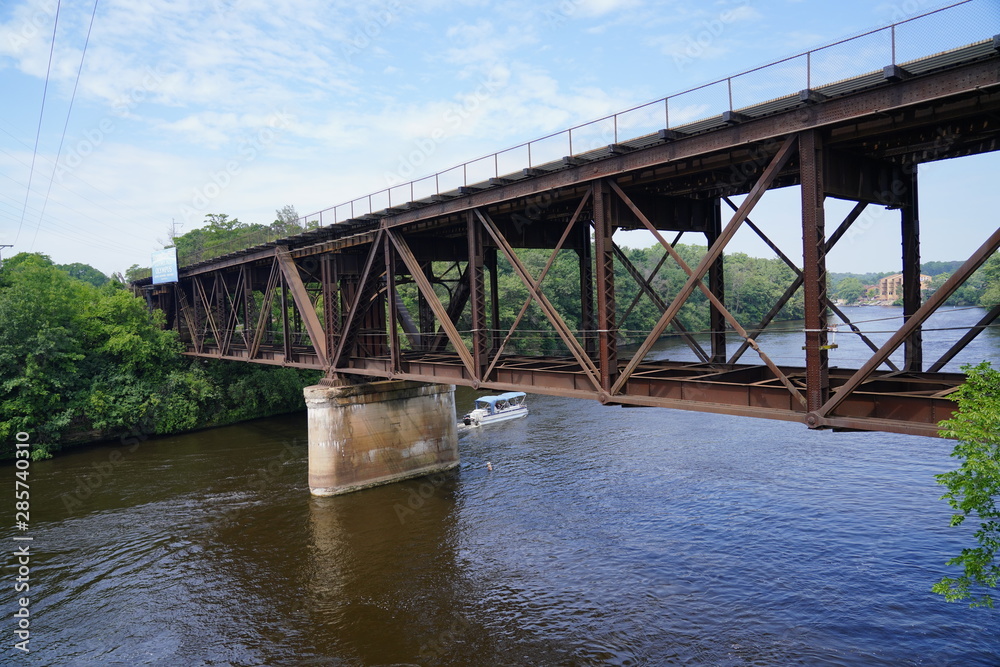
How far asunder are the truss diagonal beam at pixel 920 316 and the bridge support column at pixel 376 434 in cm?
2215

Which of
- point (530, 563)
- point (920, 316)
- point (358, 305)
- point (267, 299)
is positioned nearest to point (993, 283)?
point (530, 563)

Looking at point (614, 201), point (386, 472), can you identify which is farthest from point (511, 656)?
point (386, 472)

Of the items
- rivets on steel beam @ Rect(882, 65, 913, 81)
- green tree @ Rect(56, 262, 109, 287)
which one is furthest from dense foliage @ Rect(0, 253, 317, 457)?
green tree @ Rect(56, 262, 109, 287)

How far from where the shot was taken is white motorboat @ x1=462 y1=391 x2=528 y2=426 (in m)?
43.3

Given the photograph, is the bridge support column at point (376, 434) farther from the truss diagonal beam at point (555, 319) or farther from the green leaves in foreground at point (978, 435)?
the green leaves in foreground at point (978, 435)

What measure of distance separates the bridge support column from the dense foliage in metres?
21.9

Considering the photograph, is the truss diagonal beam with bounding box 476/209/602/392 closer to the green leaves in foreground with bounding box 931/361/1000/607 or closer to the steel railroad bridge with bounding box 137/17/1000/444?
the steel railroad bridge with bounding box 137/17/1000/444

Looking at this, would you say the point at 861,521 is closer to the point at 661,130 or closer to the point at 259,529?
the point at 661,130

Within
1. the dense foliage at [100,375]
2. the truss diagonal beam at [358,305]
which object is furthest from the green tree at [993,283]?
the dense foliage at [100,375]

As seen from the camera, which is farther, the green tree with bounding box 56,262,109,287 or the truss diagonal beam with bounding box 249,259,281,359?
the green tree with bounding box 56,262,109,287

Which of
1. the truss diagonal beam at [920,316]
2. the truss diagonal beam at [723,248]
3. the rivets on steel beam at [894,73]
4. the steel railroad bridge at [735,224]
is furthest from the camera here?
the truss diagonal beam at [723,248]

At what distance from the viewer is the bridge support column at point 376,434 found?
2905 cm

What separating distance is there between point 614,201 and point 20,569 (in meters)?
24.1

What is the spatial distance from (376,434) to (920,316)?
80.4ft
